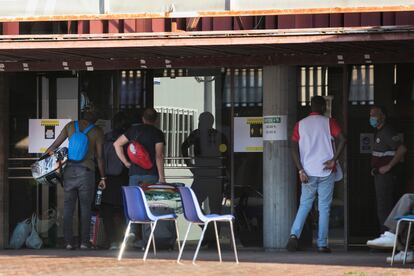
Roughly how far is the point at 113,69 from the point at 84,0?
2.06 meters

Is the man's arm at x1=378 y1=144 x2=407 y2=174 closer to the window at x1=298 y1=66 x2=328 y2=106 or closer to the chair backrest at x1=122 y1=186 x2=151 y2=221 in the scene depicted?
the window at x1=298 y1=66 x2=328 y2=106

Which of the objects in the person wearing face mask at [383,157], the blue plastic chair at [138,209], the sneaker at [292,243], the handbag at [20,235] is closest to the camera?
the blue plastic chair at [138,209]

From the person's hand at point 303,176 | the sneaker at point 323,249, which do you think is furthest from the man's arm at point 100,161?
the sneaker at point 323,249

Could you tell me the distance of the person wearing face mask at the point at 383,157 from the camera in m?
13.8

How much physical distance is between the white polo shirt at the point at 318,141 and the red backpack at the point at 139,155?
6.89 ft

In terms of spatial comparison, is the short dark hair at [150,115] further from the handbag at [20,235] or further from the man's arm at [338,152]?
the handbag at [20,235]

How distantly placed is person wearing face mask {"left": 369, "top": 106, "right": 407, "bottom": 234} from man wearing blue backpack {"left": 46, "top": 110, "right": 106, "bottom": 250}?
149 inches

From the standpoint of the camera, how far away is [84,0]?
12.6 metres

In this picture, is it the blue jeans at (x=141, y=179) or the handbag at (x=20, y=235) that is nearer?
the blue jeans at (x=141, y=179)

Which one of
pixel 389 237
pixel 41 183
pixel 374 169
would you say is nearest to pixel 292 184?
pixel 374 169

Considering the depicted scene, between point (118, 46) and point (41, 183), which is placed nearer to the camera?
point (118, 46)

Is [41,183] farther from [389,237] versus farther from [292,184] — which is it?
[389,237]

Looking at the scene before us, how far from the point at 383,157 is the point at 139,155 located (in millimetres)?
3282

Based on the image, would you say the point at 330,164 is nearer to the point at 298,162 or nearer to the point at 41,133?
the point at 298,162
